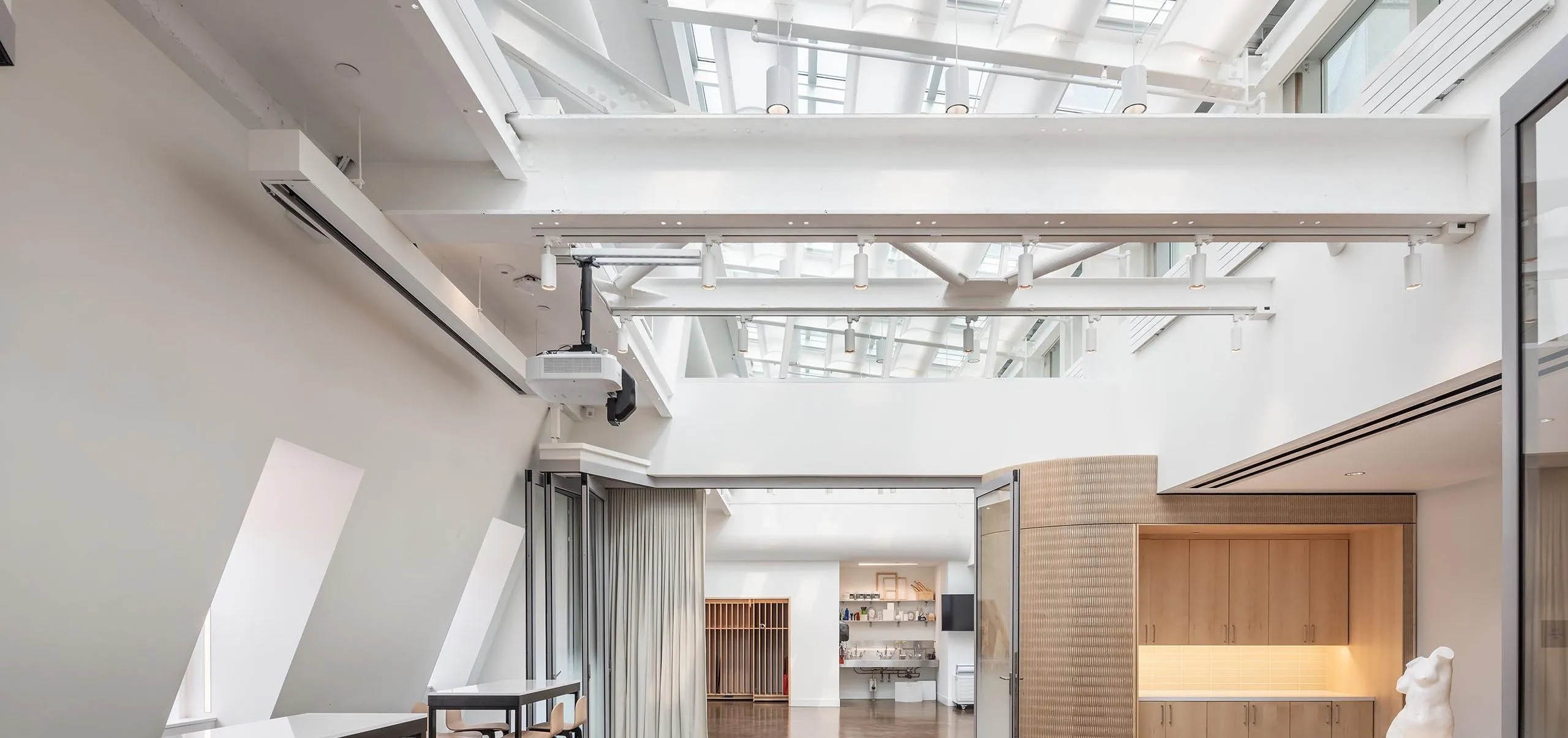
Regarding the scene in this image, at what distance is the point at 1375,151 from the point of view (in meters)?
4.12

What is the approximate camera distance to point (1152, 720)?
9125 millimetres

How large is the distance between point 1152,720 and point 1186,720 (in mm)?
287

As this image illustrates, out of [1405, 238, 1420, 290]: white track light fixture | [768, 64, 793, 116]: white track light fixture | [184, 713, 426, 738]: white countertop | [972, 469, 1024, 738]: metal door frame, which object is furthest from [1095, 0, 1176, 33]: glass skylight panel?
[184, 713, 426, 738]: white countertop

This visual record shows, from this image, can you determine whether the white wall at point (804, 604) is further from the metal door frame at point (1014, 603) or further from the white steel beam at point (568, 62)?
the white steel beam at point (568, 62)

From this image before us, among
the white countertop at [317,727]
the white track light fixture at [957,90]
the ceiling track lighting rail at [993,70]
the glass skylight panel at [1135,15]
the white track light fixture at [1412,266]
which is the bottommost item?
the white countertop at [317,727]

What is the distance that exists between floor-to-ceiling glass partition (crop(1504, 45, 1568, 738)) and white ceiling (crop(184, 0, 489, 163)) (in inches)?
105

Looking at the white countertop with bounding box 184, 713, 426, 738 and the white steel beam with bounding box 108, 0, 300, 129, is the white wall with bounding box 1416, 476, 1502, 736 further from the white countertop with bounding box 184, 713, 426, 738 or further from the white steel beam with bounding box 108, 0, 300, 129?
the white steel beam with bounding box 108, 0, 300, 129

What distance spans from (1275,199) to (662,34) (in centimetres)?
286

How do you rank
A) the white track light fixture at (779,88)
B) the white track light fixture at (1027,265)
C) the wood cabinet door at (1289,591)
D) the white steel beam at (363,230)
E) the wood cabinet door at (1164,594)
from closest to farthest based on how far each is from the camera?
the white steel beam at (363,230) < the white track light fixture at (779,88) < the white track light fixture at (1027,265) < the wood cabinet door at (1289,591) < the wood cabinet door at (1164,594)

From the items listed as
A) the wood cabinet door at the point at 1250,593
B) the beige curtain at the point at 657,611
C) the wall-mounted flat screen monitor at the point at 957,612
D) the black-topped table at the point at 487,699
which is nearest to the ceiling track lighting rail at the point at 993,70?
the black-topped table at the point at 487,699

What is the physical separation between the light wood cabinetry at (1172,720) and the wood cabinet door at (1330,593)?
1312mm

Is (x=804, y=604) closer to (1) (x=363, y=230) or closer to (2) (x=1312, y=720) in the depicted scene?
(2) (x=1312, y=720)

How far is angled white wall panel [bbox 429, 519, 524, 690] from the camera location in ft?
33.8

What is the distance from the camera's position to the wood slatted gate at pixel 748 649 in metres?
16.7
